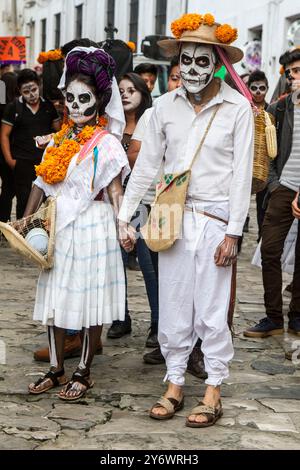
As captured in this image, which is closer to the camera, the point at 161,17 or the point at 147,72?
the point at 147,72

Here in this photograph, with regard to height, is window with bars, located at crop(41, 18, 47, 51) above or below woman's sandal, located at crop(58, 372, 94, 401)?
above

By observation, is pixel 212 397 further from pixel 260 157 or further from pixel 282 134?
pixel 282 134

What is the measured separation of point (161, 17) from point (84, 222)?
2501cm

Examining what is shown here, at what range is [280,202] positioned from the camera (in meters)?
7.04

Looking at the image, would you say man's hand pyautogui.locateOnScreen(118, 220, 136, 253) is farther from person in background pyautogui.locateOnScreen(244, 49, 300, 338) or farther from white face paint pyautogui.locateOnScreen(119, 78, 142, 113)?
person in background pyautogui.locateOnScreen(244, 49, 300, 338)

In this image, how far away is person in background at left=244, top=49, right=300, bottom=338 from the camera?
7027mm

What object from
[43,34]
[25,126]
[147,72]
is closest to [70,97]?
[147,72]

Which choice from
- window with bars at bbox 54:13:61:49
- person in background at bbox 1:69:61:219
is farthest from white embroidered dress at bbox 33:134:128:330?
window with bars at bbox 54:13:61:49

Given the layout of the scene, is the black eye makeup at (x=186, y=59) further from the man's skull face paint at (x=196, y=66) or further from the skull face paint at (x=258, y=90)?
the skull face paint at (x=258, y=90)

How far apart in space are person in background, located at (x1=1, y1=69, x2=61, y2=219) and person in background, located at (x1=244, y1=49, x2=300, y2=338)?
3.27 metres

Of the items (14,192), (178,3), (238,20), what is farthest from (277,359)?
(178,3)

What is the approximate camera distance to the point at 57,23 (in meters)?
39.8

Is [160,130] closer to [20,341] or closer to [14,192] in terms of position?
[20,341]

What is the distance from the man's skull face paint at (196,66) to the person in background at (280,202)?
2.01 m
